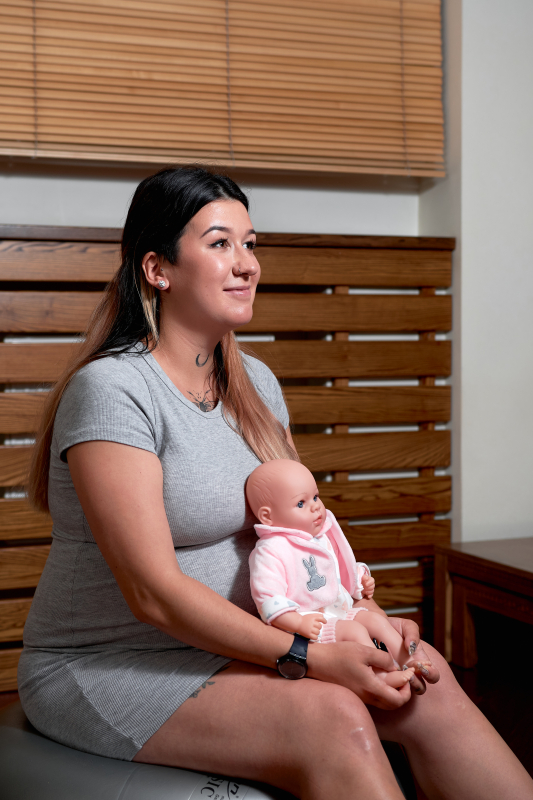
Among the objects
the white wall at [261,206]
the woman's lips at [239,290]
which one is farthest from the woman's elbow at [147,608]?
the white wall at [261,206]

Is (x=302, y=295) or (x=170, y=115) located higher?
(x=170, y=115)

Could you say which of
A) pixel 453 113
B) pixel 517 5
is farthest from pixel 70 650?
pixel 517 5

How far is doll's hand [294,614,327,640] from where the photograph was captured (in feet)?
3.94

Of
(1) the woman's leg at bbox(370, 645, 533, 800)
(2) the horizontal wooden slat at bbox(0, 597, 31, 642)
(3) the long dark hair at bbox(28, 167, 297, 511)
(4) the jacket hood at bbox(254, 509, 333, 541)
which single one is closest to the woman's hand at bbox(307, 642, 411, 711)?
(1) the woman's leg at bbox(370, 645, 533, 800)

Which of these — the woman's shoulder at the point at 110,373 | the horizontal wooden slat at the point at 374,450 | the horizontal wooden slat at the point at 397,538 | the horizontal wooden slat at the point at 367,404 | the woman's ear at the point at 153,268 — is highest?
the woman's ear at the point at 153,268

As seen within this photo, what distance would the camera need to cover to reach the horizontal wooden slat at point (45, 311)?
8.19ft

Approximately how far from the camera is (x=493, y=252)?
288 cm

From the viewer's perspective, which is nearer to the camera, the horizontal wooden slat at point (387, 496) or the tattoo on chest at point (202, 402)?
the tattoo on chest at point (202, 402)

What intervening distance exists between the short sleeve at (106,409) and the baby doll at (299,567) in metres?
0.23

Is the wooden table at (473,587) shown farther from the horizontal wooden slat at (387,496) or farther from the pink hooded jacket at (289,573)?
the pink hooded jacket at (289,573)

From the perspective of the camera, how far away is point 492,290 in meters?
2.89

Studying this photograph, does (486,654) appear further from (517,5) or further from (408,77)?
(517,5)

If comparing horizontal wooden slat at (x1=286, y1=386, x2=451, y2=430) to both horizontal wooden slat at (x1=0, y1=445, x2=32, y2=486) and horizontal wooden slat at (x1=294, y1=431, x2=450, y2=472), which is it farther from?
horizontal wooden slat at (x1=0, y1=445, x2=32, y2=486)

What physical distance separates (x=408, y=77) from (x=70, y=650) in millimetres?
2449
